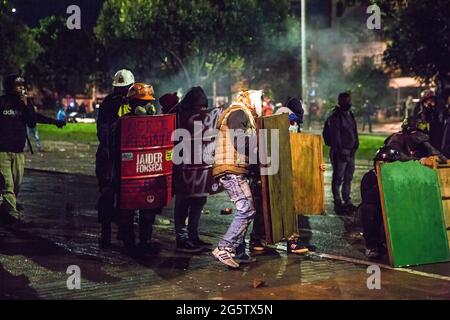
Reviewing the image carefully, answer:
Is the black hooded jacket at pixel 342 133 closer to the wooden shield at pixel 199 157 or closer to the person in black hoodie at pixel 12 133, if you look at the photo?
the wooden shield at pixel 199 157

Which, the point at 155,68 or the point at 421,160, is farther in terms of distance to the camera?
the point at 155,68

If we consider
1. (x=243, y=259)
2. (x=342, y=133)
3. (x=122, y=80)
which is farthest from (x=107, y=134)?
(x=342, y=133)

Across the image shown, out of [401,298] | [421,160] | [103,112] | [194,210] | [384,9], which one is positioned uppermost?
[384,9]

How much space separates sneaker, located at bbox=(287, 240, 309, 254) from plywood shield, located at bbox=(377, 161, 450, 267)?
1.10 metres

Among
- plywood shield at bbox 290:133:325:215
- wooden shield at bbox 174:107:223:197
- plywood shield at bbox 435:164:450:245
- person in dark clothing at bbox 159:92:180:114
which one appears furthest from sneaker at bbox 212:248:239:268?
plywood shield at bbox 435:164:450:245

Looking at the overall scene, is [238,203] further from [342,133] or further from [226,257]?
[342,133]

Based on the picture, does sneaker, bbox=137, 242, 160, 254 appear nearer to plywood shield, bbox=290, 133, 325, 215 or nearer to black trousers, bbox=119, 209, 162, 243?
black trousers, bbox=119, 209, 162, 243

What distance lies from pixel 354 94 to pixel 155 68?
13.1 metres

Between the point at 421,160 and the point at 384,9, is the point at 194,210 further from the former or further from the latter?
the point at 384,9

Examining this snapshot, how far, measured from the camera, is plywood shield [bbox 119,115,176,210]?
7.37 meters

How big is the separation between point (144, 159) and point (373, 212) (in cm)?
248

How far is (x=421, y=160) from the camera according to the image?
727 centimetres
